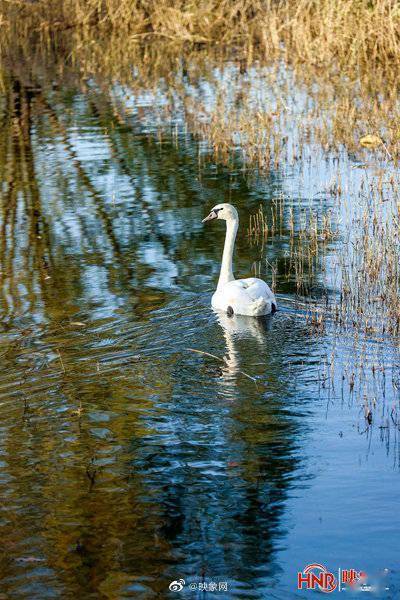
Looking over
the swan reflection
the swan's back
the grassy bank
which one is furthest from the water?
the grassy bank

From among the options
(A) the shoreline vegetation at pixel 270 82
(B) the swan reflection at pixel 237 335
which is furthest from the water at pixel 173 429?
(A) the shoreline vegetation at pixel 270 82

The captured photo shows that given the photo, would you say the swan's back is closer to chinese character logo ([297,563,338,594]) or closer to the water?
the water

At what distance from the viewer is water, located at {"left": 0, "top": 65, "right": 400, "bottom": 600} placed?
19.4ft

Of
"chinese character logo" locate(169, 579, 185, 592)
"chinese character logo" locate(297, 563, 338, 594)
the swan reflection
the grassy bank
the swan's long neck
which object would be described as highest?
the grassy bank

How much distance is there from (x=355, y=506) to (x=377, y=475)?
48cm

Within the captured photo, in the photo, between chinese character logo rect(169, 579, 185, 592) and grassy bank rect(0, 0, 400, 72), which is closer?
chinese character logo rect(169, 579, 185, 592)

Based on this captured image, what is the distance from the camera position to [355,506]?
6.39 metres

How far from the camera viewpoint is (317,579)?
5.67 m

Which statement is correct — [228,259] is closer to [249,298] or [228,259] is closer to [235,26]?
[249,298]

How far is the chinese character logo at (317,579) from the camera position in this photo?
5609 mm

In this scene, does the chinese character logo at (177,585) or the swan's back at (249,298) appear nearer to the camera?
the chinese character logo at (177,585)

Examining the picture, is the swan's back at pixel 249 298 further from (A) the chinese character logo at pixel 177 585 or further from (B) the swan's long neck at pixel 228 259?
(A) the chinese character logo at pixel 177 585
